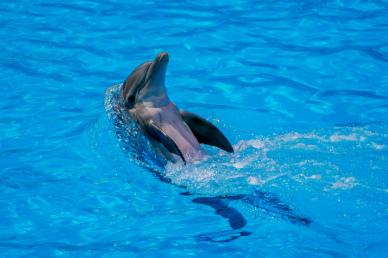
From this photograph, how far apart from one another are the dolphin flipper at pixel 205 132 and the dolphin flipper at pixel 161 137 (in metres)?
0.35

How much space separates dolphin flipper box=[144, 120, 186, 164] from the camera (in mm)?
5995

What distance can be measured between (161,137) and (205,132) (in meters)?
0.45

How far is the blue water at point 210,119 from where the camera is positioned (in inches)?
225

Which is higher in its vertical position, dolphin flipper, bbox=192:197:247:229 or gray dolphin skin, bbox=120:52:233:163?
gray dolphin skin, bbox=120:52:233:163

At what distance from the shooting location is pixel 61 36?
10.5m

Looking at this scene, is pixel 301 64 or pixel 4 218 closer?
pixel 4 218

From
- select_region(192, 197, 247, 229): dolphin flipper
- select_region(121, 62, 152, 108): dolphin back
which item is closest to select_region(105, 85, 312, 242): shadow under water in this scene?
select_region(192, 197, 247, 229): dolphin flipper

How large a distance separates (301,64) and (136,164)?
3637mm

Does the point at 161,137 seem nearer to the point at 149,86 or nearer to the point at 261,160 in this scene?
the point at 149,86

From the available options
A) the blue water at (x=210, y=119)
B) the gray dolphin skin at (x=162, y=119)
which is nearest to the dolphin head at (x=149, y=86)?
the gray dolphin skin at (x=162, y=119)

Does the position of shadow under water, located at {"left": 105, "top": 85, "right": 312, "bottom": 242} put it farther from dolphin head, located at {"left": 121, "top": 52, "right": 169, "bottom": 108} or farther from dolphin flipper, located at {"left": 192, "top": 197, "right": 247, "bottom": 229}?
dolphin head, located at {"left": 121, "top": 52, "right": 169, "bottom": 108}

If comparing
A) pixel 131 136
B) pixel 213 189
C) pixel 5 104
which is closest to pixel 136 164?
pixel 131 136

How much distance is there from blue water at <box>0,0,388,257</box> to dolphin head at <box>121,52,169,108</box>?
458 millimetres

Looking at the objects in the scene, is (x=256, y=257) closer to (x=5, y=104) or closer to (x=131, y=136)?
(x=131, y=136)
